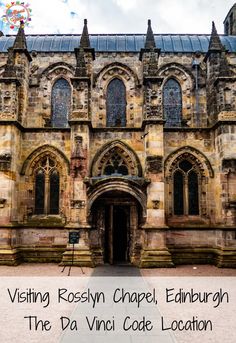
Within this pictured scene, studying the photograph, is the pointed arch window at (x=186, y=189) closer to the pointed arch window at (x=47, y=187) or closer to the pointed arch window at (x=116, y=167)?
the pointed arch window at (x=116, y=167)

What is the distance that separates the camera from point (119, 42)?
24203 millimetres

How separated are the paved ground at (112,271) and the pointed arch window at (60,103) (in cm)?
879

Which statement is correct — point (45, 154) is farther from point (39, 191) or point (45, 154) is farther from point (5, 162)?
point (5, 162)

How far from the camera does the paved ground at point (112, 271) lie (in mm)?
14234

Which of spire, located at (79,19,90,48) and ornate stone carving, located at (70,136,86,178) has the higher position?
spire, located at (79,19,90,48)

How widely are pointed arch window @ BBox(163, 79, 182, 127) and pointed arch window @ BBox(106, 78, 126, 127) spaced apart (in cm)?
259

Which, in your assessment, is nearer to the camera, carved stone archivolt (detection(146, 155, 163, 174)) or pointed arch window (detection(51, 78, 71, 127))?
carved stone archivolt (detection(146, 155, 163, 174))

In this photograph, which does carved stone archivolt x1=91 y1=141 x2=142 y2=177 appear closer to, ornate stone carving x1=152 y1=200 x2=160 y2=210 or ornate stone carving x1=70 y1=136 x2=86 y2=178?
ornate stone carving x1=70 y1=136 x2=86 y2=178

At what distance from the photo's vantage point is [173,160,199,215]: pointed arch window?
61.3 ft

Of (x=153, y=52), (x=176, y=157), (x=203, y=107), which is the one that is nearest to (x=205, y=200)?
(x=176, y=157)

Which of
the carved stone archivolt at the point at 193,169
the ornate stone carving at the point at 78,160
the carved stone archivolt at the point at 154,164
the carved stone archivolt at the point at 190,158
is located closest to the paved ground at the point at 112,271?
the carved stone archivolt at the point at 193,169

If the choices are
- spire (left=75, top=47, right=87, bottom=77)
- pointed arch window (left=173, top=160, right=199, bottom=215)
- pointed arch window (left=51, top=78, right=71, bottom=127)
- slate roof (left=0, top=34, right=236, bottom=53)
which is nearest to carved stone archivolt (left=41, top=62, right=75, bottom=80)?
pointed arch window (left=51, top=78, right=71, bottom=127)

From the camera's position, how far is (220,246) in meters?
17.2

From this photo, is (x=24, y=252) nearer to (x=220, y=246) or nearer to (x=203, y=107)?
(x=220, y=246)
